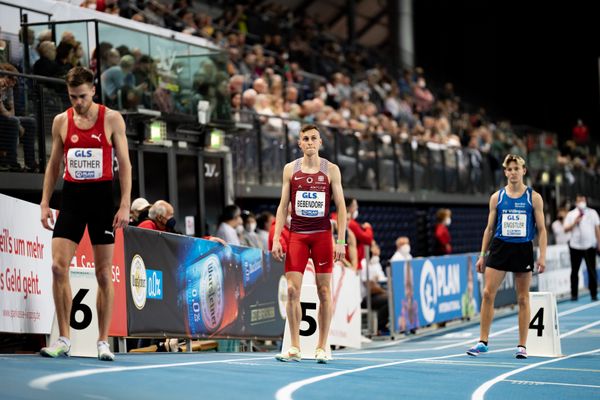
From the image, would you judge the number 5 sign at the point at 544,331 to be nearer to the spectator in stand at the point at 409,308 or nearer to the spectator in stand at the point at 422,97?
the spectator in stand at the point at 409,308

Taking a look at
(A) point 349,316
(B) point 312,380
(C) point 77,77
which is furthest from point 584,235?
(C) point 77,77

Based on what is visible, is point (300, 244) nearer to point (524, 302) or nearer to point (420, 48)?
point (524, 302)

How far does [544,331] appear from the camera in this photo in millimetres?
11305

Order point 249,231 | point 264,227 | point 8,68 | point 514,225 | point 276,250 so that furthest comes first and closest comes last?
point 264,227 < point 249,231 < point 8,68 < point 514,225 < point 276,250

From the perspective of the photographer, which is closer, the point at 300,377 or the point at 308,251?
Result: the point at 300,377

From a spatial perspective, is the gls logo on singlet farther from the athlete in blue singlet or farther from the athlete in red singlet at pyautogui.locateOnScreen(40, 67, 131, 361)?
the athlete in blue singlet

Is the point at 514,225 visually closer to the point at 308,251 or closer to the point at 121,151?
the point at 308,251

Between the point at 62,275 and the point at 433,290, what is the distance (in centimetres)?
1073

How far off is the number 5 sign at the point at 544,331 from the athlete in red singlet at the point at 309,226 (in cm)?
285

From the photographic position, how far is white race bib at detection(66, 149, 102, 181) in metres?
7.91

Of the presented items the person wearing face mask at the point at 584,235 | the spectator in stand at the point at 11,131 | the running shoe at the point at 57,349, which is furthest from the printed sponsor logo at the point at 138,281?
the person wearing face mask at the point at 584,235

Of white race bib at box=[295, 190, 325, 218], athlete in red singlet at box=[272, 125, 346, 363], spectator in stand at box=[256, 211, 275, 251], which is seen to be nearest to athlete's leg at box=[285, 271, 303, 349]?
athlete in red singlet at box=[272, 125, 346, 363]

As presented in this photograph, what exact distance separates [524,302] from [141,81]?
618 centimetres

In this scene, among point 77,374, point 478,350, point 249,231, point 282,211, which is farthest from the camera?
point 249,231
